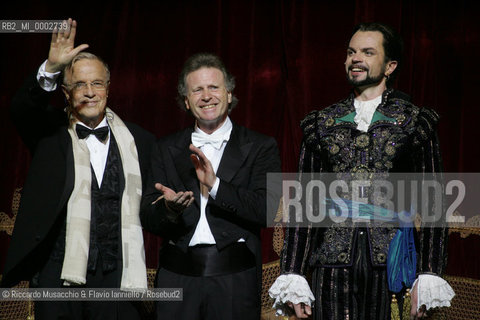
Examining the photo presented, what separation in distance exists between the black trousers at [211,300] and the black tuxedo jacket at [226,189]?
136mm

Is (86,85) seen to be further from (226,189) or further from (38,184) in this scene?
(226,189)

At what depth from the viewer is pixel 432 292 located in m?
2.51

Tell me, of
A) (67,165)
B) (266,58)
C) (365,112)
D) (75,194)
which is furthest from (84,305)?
(266,58)

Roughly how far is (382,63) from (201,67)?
82cm

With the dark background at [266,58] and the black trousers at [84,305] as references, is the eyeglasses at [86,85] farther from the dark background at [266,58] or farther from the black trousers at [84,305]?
the dark background at [266,58]

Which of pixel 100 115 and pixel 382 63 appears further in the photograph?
pixel 100 115

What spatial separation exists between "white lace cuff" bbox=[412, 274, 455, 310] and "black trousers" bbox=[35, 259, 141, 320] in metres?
1.29

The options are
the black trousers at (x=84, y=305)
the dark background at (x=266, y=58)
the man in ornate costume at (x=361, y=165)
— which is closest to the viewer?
the man in ornate costume at (x=361, y=165)

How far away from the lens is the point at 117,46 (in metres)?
5.02

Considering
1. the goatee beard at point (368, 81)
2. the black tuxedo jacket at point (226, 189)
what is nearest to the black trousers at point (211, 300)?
the black tuxedo jacket at point (226, 189)

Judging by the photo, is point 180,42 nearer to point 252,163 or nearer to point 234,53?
point 234,53

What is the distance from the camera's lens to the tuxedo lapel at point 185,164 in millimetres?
2998

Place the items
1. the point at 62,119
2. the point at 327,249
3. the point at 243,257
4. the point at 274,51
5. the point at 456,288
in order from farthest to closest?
the point at 274,51, the point at 456,288, the point at 62,119, the point at 243,257, the point at 327,249

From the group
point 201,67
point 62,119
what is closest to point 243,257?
point 201,67
